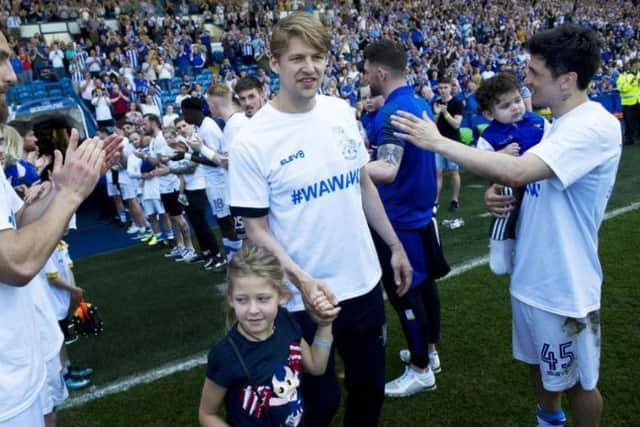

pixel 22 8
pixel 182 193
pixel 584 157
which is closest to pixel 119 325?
pixel 182 193

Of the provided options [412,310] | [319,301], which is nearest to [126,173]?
[412,310]

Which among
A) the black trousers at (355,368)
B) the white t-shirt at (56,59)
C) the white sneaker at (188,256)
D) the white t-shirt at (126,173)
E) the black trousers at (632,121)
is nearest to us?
the black trousers at (355,368)

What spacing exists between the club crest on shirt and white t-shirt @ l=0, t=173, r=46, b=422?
4.36 feet

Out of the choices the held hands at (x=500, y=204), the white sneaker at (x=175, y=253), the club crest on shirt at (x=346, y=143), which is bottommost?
the white sneaker at (x=175, y=253)

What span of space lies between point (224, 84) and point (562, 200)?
4.96 m

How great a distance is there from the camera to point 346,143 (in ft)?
8.44

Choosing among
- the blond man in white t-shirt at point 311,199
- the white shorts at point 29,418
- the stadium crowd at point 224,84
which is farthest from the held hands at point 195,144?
the white shorts at point 29,418

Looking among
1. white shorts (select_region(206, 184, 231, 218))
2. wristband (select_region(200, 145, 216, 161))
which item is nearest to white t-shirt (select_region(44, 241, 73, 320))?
wristband (select_region(200, 145, 216, 161))

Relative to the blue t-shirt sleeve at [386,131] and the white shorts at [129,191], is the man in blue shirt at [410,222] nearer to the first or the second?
the blue t-shirt sleeve at [386,131]

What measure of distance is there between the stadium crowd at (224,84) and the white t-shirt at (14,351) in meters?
0.26

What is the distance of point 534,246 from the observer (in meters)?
2.60

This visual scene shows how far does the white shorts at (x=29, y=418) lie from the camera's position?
5.65 ft

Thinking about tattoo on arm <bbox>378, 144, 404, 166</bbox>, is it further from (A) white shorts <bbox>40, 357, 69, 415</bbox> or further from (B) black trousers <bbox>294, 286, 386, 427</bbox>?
(A) white shorts <bbox>40, 357, 69, 415</bbox>

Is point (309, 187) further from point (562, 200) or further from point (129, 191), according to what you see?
point (129, 191)
